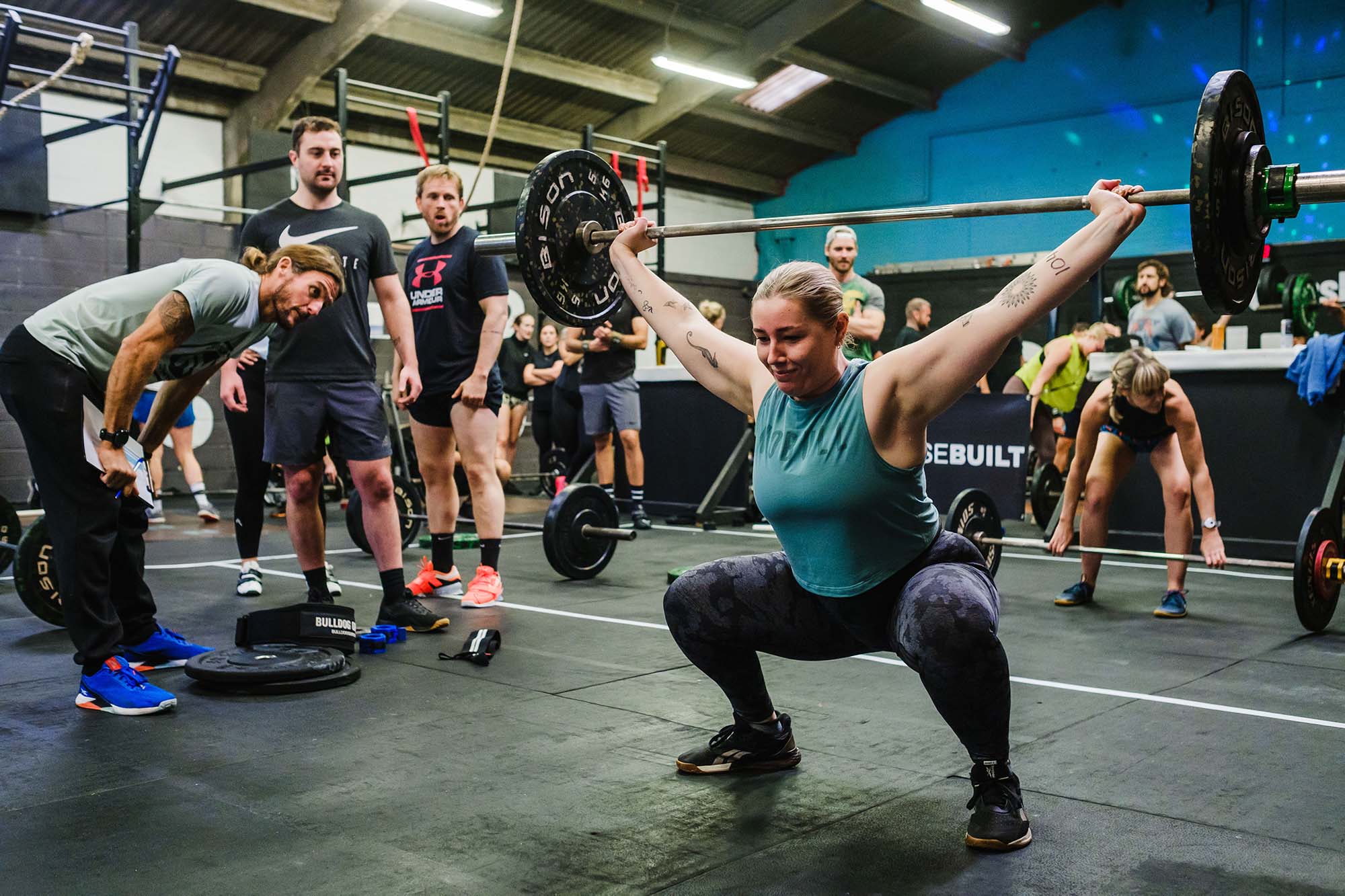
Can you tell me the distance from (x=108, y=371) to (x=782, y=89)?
1035cm

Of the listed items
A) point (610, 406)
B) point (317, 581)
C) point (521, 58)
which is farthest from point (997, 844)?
point (521, 58)

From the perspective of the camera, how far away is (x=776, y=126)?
12.0m

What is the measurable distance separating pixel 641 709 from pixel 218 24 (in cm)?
759

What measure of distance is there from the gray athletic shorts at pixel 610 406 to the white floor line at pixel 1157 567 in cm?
195

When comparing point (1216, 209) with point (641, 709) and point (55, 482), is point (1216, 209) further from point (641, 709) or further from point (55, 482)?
point (55, 482)

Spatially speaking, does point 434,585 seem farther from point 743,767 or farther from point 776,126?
point 776,126

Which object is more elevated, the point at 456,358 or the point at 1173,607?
the point at 456,358

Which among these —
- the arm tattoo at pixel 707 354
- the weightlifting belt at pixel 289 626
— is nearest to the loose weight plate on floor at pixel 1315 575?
the arm tattoo at pixel 707 354

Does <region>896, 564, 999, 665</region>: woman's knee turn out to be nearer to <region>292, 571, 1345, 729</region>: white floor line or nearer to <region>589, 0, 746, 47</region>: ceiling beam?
<region>292, 571, 1345, 729</region>: white floor line

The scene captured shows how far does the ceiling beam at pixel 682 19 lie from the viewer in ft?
30.8

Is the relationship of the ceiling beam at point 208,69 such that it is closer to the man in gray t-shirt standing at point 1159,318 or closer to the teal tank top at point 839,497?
the man in gray t-shirt standing at point 1159,318

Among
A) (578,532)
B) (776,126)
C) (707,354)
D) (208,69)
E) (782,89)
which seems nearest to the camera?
(707,354)

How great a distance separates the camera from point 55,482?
2166 mm

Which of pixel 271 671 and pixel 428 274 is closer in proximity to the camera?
pixel 271 671
